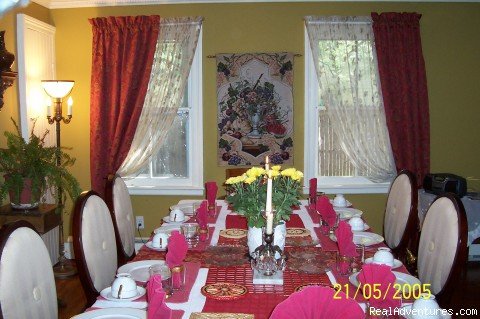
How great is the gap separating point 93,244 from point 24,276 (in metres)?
0.59

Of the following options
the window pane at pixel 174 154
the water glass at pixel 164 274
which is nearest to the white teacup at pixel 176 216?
the water glass at pixel 164 274

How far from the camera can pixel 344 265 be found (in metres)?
2.01

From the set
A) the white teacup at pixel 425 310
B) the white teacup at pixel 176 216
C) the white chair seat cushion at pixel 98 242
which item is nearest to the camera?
the white teacup at pixel 425 310

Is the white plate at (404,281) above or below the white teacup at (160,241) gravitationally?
below

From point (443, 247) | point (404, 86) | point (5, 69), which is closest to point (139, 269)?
point (443, 247)

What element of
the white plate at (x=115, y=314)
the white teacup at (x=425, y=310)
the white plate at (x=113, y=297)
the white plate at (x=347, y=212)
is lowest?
the white plate at (x=115, y=314)

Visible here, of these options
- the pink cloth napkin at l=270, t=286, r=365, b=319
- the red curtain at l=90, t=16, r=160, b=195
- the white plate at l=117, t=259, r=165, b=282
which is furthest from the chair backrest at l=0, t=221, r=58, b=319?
the red curtain at l=90, t=16, r=160, b=195

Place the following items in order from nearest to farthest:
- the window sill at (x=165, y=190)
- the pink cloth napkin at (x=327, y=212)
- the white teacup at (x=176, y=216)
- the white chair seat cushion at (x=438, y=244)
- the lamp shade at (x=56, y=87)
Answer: the white chair seat cushion at (x=438, y=244)
the pink cloth napkin at (x=327, y=212)
the white teacup at (x=176, y=216)
the lamp shade at (x=56, y=87)
the window sill at (x=165, y=190)

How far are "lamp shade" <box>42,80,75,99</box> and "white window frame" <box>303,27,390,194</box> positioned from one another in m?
1.97

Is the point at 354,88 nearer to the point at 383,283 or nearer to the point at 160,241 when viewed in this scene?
the point at 160,241

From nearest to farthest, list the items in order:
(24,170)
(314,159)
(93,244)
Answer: (93,244), (24,170), (314,159)

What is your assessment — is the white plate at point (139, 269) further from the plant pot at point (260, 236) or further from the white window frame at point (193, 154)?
the white window frame at point (193, 154)

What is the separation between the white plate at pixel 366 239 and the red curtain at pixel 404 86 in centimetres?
182

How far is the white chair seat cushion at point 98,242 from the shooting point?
224 centimetres
